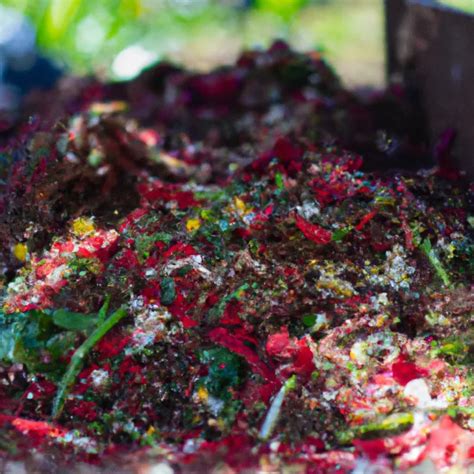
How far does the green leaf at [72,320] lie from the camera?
1.02 m

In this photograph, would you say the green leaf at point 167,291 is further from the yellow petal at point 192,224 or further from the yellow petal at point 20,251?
the yellow petal at point 20,251

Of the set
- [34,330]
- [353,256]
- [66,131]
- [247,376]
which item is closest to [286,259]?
[353,256]

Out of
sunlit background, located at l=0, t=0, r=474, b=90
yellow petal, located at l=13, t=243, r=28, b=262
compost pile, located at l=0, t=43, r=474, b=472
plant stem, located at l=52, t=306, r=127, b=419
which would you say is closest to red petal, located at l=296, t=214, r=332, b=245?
compost pile, located at l=0, t=43, r=474, b=472

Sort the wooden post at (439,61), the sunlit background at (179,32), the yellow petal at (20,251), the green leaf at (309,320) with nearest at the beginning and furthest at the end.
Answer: the green leaf at (309,320) < the yellow petal at (20,251) < the wooden post at (439,61) < the sunlit background at (179,32)

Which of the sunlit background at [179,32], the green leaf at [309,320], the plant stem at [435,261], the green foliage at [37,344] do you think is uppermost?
the sunlit background at [179,32]

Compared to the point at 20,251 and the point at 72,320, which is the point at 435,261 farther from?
the point at 20,251

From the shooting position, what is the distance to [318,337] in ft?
3.50

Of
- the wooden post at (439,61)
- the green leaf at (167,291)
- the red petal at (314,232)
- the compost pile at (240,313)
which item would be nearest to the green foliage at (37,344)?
the compost pile at (240,313)

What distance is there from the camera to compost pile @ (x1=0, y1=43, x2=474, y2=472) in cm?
96

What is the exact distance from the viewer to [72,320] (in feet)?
3.37

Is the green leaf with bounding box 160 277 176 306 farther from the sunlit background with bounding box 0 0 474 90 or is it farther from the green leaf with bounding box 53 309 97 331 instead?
the sunlit background with bounding box 0 0 474 90

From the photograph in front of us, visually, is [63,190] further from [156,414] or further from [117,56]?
[117,56]

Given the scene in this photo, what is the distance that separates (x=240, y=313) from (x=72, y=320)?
0.90 feet

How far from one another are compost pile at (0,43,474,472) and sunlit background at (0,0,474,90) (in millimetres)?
1199
